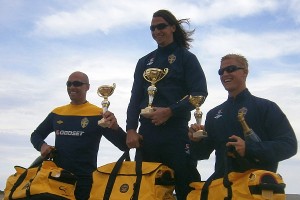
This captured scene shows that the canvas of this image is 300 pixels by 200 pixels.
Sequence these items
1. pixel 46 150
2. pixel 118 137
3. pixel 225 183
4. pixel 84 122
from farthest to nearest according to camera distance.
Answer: pixel 84 122 → pixel 46 150 → pixel 118 137 → pixel 225 183

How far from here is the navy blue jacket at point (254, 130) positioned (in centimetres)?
438

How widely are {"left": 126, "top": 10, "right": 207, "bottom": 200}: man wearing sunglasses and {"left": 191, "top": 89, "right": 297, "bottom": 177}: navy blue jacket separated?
0.25 meters

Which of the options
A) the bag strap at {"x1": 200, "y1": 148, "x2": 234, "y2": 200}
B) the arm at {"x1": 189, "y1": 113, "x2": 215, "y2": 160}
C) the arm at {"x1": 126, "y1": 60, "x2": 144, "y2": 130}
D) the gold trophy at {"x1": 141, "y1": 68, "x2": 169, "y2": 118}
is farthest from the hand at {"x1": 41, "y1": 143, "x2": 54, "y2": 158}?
the bag strap at {"x1": 200, "y1": 148, "x2": 234, "y2": 200}

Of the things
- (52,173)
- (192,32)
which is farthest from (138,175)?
(192,32)

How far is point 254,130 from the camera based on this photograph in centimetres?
475

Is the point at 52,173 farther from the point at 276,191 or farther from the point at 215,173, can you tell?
the point at 276,191

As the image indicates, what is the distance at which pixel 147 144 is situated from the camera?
5492mm

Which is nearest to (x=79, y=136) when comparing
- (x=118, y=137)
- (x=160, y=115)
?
(x=118, y=137)

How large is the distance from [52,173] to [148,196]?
4.92ft

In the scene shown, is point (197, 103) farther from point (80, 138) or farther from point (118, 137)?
point (80, 138)

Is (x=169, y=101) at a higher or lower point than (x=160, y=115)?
higher

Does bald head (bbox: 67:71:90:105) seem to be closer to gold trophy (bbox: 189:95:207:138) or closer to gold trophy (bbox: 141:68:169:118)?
gold trophy (bbox: 141:68:169:118)

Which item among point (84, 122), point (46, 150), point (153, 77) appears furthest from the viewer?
point (84, 122)

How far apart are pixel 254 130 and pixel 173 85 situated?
1258 millimetres
